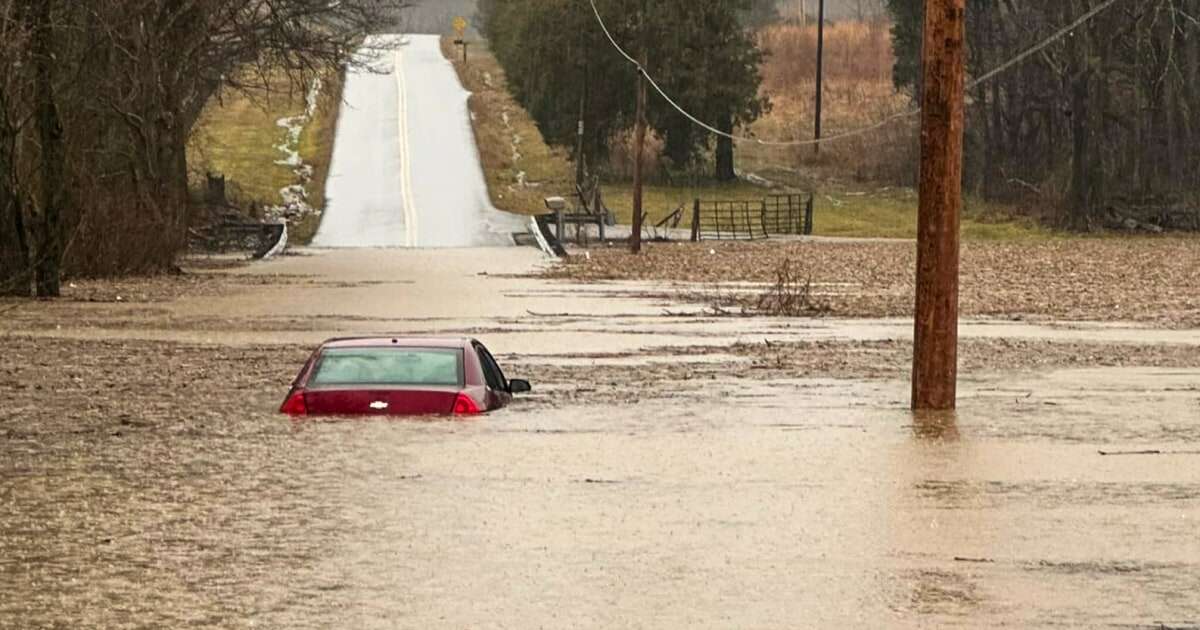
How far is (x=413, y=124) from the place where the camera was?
3824 inches

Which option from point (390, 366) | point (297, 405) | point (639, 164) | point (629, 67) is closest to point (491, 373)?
point (390, 366)

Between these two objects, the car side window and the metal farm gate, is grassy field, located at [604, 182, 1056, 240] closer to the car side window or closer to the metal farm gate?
the metal farm gate

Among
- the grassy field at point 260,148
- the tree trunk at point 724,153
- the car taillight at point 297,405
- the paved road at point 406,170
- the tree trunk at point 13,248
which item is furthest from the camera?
the tree trunk at point 724,153

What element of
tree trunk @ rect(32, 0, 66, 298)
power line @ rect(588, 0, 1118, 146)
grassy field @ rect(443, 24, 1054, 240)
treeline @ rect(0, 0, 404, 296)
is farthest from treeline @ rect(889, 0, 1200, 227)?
tree trunk @ rect(32, 0, 66, 298)

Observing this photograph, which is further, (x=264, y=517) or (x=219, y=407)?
(x=219, y=407)

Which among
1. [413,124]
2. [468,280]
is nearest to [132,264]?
[468,280]

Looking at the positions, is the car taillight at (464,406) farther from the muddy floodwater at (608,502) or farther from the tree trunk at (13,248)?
the tree trunk at (13,248)

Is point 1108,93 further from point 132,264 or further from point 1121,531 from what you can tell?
point 1121,531

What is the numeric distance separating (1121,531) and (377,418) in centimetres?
654

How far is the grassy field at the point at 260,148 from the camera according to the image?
80500mm

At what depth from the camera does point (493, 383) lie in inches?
834

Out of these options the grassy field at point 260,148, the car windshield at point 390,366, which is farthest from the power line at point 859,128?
the car windshield at point 390,366

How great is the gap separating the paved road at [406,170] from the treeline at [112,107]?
17.8 ft

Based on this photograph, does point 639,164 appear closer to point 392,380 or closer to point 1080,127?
point 1080,127
